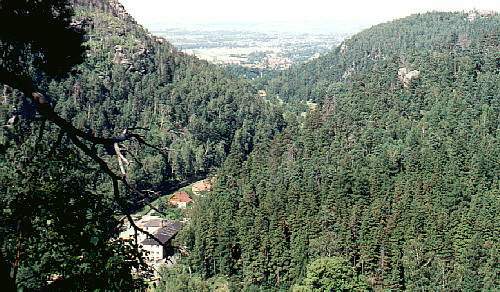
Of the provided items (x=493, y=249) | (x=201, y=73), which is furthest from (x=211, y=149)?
(x=493, y=249)

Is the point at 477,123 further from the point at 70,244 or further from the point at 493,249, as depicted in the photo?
the point at 70,244

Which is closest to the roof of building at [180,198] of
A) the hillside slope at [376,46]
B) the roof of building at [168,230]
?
the roof of building at [168,230]

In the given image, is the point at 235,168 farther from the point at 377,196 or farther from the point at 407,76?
the point at 407,76

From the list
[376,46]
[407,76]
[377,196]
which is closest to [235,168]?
[377,196]

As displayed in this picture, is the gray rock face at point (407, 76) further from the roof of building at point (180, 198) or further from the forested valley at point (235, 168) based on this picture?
the roof of building at point (180, 198)

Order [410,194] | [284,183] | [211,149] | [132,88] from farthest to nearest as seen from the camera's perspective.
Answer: [132,88], [211,149], [284,183], [410,194]
